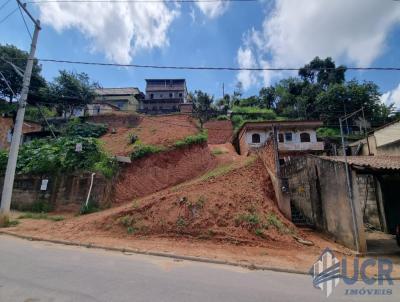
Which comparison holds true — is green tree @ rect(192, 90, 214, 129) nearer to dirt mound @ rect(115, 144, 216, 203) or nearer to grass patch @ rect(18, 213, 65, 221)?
dirt mound @ rect(115, 144, 216, 203)

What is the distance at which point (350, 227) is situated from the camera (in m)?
10.2

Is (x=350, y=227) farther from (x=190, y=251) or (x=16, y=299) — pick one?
(x=16, y=299)

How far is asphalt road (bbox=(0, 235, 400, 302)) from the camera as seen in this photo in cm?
448

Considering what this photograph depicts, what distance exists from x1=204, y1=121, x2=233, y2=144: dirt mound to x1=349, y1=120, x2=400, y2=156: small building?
50.2ft

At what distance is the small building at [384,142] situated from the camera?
56.3ft

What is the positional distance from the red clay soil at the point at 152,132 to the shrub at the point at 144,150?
62cm

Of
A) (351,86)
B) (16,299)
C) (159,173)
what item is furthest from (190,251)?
(351,86)

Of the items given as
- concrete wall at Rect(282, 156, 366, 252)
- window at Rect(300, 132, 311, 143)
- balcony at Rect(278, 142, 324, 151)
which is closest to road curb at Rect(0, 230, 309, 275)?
concrete wall at Rect(282, 156, 366, 252)

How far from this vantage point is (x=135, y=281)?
208 inches

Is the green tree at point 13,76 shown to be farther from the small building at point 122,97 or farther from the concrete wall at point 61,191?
the concrete wall at point 61,191

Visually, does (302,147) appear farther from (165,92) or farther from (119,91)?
(119,91)

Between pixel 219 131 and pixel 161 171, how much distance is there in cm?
1749

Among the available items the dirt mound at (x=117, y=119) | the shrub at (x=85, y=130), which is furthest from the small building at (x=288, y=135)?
the shrub at (x=85, y=130)

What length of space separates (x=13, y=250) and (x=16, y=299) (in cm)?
448
